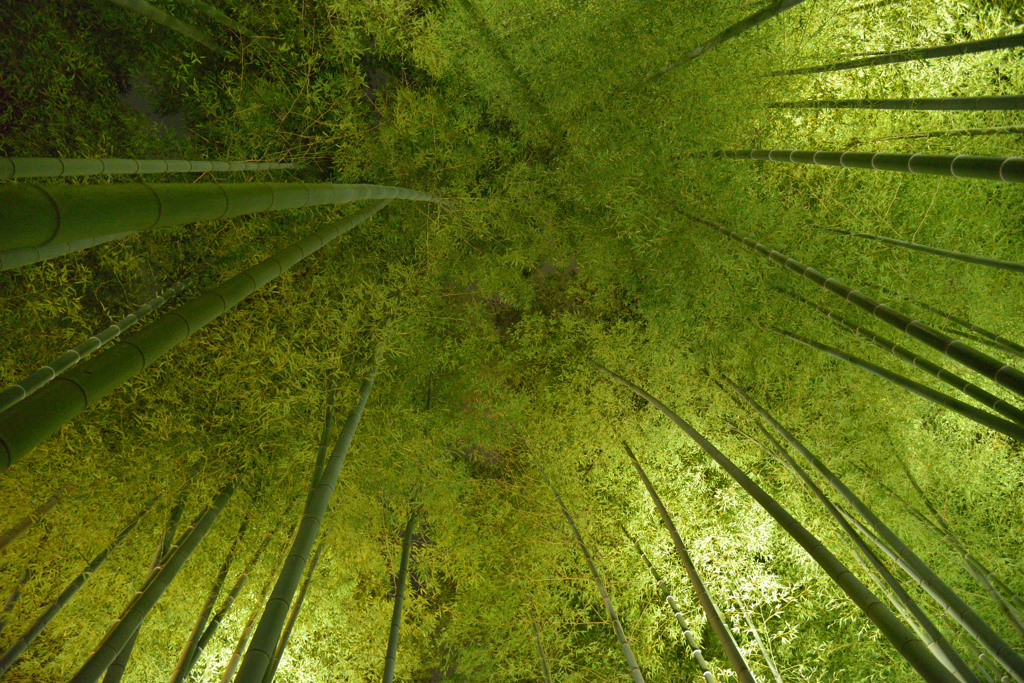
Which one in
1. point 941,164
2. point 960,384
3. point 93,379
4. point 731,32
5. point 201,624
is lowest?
point 93,379

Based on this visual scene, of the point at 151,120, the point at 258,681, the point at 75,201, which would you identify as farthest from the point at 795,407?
the point at 151,120

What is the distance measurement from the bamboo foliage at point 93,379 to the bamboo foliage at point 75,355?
1.44 feet

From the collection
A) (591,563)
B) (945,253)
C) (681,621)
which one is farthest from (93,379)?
(945,253)

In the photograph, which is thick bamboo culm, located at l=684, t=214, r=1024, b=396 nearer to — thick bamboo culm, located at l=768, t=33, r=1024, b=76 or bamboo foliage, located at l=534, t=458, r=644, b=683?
thick bamboo culm, located at l=768, t=33, r=1024, b=76

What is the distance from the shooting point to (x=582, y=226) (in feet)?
16.4

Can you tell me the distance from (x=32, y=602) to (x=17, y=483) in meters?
0.88

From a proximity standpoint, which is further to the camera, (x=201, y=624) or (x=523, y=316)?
(x=523, y=316)

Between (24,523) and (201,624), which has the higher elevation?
(24,523)

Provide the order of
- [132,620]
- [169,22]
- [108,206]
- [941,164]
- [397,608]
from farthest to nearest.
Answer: [397,608] < [169,22] < [132,620] < [941,164] < [108,206]

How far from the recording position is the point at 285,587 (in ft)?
5.88

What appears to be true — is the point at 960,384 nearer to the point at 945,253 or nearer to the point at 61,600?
the point at 945,253

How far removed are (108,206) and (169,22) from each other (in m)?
3.51

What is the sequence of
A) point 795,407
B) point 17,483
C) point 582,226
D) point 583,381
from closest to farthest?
1. point 17,483
2. point 795,407
3. point 582,226
4. point 583,381

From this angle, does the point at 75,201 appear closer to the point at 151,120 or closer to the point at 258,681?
the point at 258,681
